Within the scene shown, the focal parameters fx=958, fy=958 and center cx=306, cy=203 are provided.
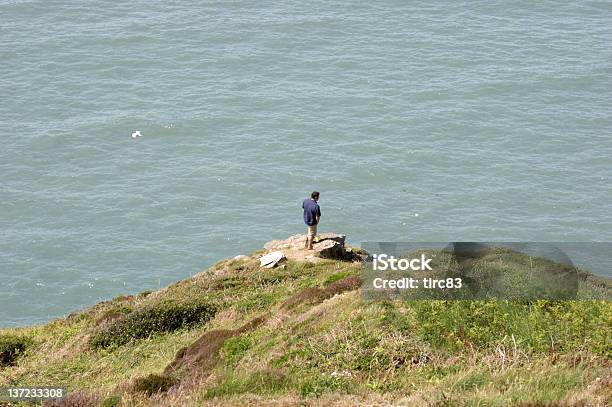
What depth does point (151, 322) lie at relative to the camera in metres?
31.6

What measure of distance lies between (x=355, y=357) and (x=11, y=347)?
653 inches

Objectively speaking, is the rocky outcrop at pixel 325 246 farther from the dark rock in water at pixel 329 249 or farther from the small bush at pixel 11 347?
the small bush at pixel 11 347

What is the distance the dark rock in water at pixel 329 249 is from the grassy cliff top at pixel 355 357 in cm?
706

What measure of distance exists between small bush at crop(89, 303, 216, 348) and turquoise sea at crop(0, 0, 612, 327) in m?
38.7

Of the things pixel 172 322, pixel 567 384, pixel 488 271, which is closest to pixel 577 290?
pixel 488 271

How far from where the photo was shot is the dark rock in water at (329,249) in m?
38.2

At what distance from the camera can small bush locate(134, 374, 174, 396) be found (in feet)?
72.0

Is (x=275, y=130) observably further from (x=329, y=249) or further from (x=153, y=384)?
(x=153, y=384)

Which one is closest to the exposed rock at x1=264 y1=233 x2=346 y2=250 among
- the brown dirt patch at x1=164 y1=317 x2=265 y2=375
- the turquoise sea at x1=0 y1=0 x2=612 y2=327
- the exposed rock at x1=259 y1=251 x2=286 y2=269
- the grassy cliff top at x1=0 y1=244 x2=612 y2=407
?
the exposed rock at x1=259 y1=251 x2=286 y2=269

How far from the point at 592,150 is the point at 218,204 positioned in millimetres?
37133

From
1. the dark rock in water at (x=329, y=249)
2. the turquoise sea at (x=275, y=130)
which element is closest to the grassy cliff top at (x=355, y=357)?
the dark rock in water at (x=329, y=249)

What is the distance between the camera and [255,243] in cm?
7988

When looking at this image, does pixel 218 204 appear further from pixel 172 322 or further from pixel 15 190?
pixel 172 322

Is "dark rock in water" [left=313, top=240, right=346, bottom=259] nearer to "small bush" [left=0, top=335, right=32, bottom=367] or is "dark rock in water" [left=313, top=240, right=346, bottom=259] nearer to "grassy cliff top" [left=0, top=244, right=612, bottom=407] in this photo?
"grassy cliff top" [left=0, top=244, right=612, bottom=407]
